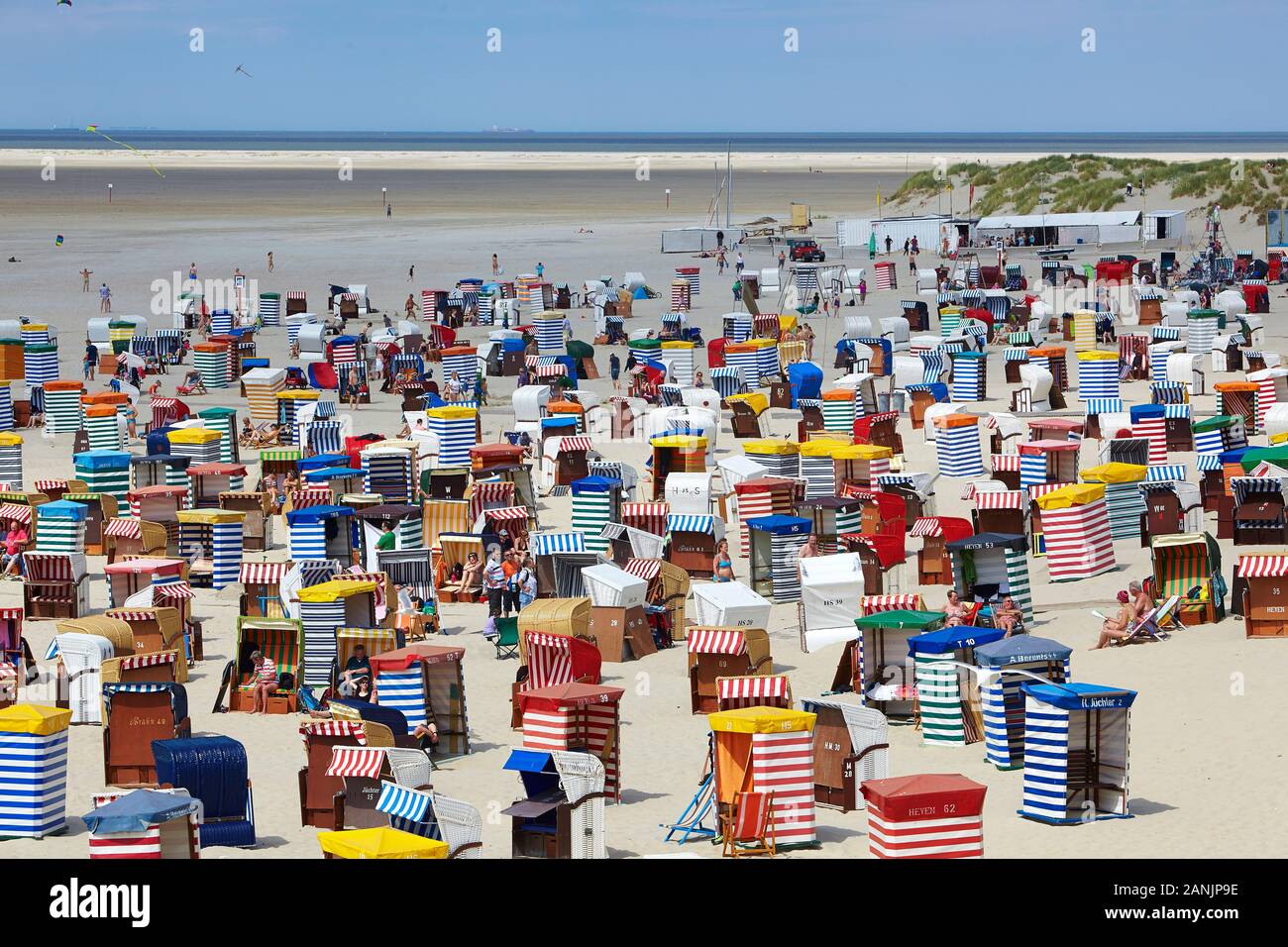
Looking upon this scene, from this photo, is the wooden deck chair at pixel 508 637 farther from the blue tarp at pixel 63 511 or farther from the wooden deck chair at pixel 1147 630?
the blue tarp at pixel 63 511

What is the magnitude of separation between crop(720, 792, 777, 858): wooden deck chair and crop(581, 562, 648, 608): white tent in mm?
7392

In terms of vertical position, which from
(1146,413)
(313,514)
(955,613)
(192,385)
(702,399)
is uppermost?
(192,385)

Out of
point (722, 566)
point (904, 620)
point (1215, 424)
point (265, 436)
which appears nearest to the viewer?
point (904, 620)

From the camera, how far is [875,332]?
53594 mm

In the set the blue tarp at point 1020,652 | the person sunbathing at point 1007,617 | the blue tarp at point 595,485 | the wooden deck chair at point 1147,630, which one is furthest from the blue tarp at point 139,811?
the blue tarp at point 595,485

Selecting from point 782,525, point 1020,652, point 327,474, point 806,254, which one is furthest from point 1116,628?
point 806,254

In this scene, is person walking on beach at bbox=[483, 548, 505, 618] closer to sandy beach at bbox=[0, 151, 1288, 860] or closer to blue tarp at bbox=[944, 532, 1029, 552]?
sandy beach at bbox=[0, 151, 1288, 860]

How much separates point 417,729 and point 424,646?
1.22 m

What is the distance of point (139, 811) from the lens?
12.6 m

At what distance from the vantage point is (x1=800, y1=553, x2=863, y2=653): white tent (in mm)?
21094

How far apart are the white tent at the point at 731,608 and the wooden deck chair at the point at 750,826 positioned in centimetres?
619

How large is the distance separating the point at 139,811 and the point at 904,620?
8.42m

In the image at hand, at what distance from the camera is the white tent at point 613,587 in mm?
20969

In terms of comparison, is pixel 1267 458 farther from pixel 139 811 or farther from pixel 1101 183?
pixel 1101 183
